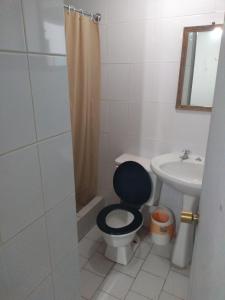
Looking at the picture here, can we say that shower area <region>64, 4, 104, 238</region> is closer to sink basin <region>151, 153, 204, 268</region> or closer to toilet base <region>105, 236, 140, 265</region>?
toilet base <region>105, 236, 140, 265</region>

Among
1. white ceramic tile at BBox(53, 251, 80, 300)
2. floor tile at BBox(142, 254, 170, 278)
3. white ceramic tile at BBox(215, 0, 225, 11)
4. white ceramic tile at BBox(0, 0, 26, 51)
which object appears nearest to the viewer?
white ceramic tile at BBox(0, 0, 26, 51)

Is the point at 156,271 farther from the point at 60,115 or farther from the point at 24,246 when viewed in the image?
the point at 60,115

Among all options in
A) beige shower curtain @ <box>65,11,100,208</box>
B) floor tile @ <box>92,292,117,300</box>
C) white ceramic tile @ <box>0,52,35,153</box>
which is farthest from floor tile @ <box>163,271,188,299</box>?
white ceramic tile @ <box>0,52,35,153</box>

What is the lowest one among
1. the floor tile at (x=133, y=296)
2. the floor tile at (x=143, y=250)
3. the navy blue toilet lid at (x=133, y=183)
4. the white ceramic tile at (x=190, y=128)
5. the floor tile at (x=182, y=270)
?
the floor tile at (x=133, y=296)

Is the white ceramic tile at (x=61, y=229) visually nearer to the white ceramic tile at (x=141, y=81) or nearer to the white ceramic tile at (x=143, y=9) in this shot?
the white ceramic tile at (x=141, y=81)

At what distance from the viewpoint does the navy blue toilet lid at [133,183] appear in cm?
188

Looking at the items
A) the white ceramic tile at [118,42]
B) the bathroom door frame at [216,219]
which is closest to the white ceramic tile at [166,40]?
the white ceramic tile at [118,42]

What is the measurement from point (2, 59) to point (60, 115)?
25 centimetres

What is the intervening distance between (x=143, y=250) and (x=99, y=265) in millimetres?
410

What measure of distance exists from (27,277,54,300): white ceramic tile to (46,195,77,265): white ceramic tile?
69 millimetres

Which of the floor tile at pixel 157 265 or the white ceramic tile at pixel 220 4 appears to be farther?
the floor tile at pixel 157 265

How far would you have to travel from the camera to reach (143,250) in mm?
1991

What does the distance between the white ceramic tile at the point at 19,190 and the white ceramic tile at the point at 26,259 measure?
4 centimetres

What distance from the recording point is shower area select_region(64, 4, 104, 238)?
5.40 feet
